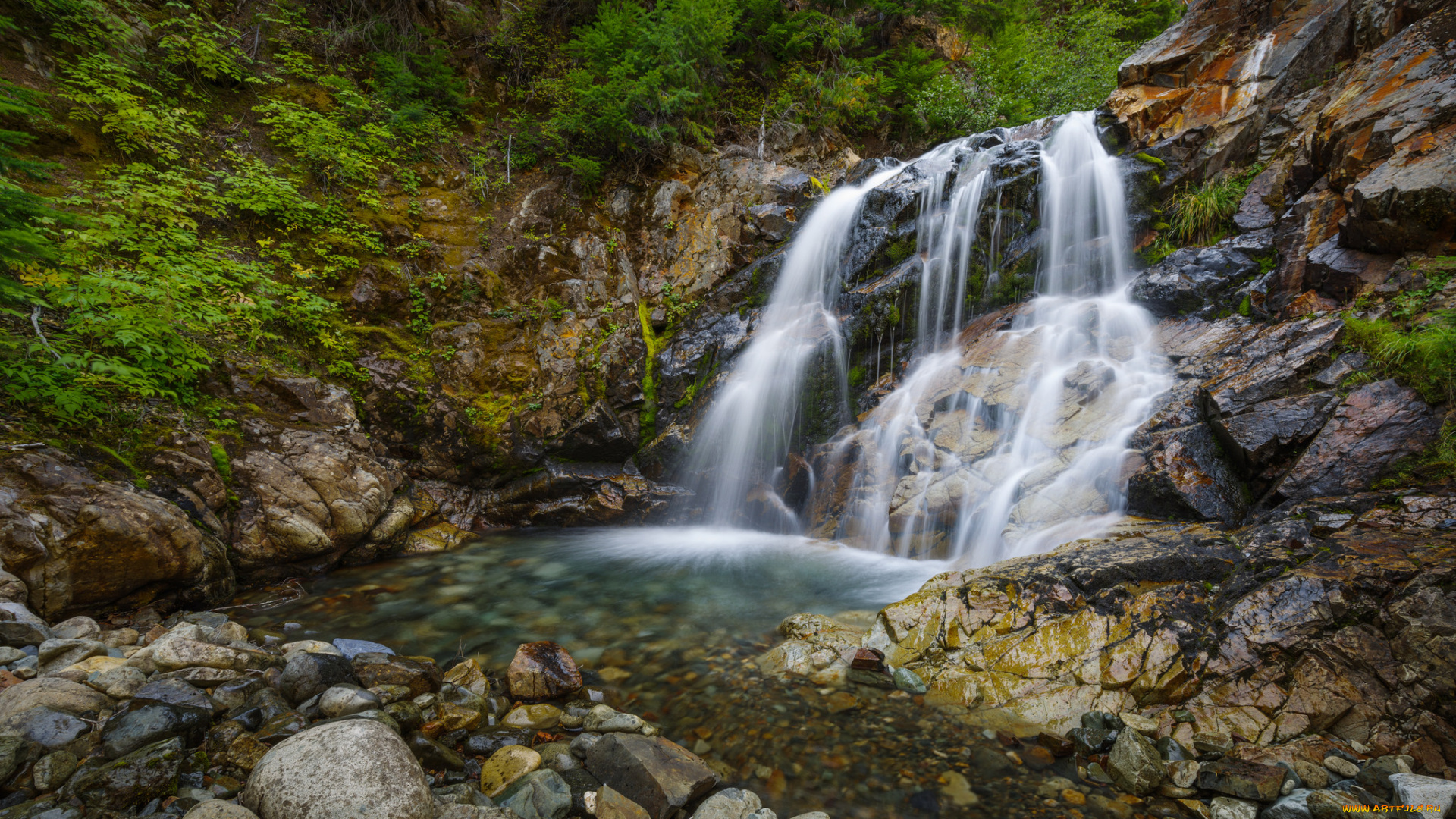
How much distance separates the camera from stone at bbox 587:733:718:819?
273 cm

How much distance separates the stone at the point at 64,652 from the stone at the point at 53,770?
3.95 feet

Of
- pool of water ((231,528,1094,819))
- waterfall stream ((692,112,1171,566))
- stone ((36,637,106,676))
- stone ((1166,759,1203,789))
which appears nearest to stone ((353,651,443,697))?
pool of water ((231,528,1094,819))

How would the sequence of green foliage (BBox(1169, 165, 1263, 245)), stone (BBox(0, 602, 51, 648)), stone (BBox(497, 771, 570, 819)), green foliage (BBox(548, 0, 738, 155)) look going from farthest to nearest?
green foliage (BBox(548, 0, 738, 155)) → green foliage (BBox(1169, 165, 1263, 245)) → stone (BBox(0, 602, 51, 648)) → stone (BBox(497, 771, 570, 819))

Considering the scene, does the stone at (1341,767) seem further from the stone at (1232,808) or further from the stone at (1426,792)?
the stone at (1232,808)

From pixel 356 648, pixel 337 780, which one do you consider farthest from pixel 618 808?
pixel 356 648

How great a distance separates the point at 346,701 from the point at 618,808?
73.6 inches

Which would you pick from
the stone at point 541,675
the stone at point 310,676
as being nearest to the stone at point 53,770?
the stone at point 310,676

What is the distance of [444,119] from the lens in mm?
12492

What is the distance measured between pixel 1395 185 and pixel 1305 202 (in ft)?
5.17

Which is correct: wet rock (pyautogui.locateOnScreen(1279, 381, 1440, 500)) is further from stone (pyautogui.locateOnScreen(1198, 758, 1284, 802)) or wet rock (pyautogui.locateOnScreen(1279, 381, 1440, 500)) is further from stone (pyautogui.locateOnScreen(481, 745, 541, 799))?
stone (pyautogui.locateOnScreen(481, 745, 541, 799))

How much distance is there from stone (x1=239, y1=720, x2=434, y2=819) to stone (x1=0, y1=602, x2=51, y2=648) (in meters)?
2.54

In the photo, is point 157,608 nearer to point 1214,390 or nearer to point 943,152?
point 1214,390

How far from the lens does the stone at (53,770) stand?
7.36ft

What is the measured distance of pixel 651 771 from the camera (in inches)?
112
